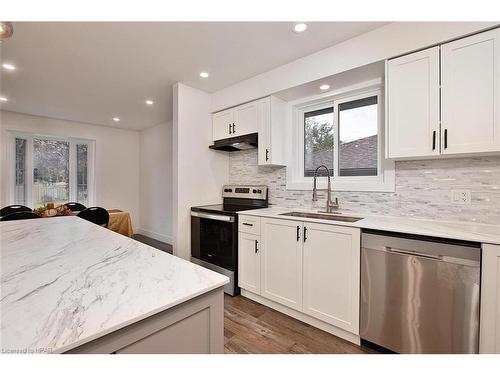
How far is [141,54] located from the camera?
2.19m

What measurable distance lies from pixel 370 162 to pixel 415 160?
40cm

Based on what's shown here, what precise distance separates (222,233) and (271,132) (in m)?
1.27

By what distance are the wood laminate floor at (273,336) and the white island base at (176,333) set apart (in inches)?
44.0

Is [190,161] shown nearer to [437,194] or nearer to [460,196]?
[437,194]

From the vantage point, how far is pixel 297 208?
265 centimetres

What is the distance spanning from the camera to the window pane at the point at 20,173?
13.0 feet

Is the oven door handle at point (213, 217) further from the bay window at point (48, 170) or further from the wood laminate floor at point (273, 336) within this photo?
the bay window at point (48, 170)

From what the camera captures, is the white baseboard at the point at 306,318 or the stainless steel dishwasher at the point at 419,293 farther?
the white baseboard at the point at 306,318

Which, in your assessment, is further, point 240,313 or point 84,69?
point 84,69

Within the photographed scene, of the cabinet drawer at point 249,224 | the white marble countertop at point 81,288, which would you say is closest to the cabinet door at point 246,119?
the cabinet drawer at point 249,224

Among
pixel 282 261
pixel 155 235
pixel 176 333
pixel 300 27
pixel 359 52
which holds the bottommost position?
pixel 155 235

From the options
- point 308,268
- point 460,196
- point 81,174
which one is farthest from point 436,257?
point 81,174
